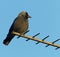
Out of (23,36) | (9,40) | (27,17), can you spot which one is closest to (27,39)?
(23,36)

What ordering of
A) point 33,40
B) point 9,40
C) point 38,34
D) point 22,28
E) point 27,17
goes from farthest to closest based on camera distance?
point 27,17
point 22,28
point 9,40
point 38,34
point 33,40

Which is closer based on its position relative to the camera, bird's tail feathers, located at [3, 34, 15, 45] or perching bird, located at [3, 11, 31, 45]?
bird's tail feathers, located at [3, 34, 15, 45]

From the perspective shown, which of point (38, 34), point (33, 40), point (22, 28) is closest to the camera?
point (33, 40)

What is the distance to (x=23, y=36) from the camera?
259 inches

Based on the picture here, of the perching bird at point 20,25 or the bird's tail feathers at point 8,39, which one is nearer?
the bird's tail feathers at point 8,39

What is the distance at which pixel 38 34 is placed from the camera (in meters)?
6.88

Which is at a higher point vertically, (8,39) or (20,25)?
(20,25)

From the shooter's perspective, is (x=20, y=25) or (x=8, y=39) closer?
(x=8, y=39)

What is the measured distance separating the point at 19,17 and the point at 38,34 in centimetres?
422

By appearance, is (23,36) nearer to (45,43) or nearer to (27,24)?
(45,43)

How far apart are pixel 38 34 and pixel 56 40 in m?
0.50

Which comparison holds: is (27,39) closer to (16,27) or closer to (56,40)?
(56,40)

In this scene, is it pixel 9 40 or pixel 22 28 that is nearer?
pixel 9 40

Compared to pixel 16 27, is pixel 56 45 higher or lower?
higher
